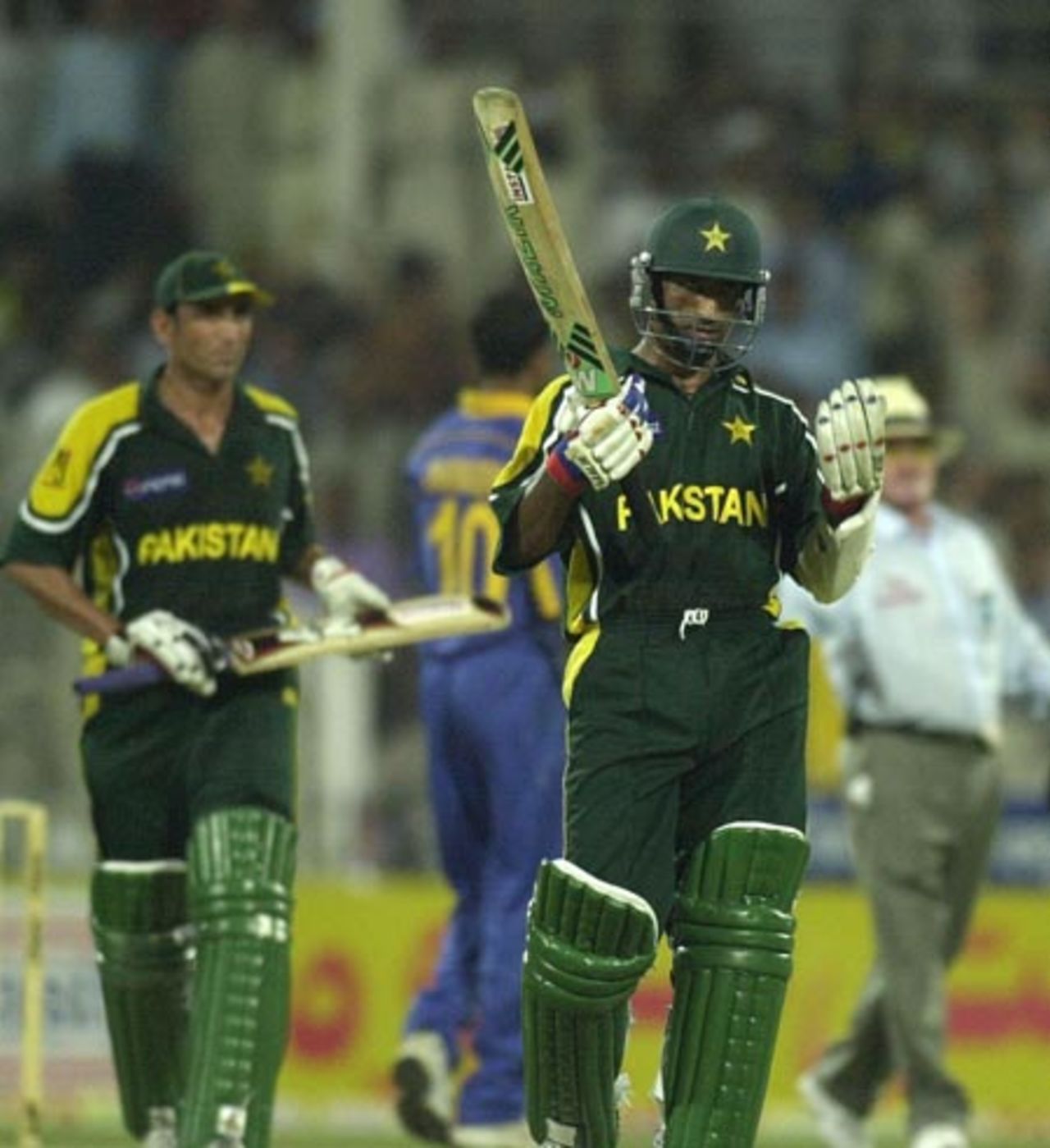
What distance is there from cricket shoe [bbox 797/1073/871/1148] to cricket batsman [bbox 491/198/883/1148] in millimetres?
3415

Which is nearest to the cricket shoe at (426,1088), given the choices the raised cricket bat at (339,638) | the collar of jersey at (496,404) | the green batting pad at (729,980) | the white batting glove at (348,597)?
the raised cricket bat at (339,638)

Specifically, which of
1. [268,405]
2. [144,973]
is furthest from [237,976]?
[268,405]

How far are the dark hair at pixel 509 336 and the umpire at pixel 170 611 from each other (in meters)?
1.03

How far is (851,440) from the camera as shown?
21.7 ft

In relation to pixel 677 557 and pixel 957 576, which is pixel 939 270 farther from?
pixel 677 557

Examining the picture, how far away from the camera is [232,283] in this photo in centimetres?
818

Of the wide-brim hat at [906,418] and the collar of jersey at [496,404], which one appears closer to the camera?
the collar of jersey at [496,404]

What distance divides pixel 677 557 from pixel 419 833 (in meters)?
5.97

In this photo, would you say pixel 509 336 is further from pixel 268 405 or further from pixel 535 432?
pixel 535 432

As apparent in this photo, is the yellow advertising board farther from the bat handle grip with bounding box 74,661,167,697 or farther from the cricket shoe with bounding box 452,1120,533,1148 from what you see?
the bat handle grip with bounding box 74,661,167,697

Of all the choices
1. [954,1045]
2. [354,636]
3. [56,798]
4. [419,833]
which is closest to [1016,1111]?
[954,1045]

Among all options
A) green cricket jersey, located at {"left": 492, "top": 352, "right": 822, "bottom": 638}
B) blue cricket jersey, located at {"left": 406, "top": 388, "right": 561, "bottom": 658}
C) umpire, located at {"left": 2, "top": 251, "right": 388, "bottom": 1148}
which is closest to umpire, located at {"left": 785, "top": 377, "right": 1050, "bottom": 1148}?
blue cricket jersey, located at {"left": 406, "top": 388, "right": 561, "bottom": 658}

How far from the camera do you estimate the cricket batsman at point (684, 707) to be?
22.0 ft

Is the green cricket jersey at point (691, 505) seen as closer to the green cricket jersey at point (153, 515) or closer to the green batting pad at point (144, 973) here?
the green cricket jersey at point (153, 515)
